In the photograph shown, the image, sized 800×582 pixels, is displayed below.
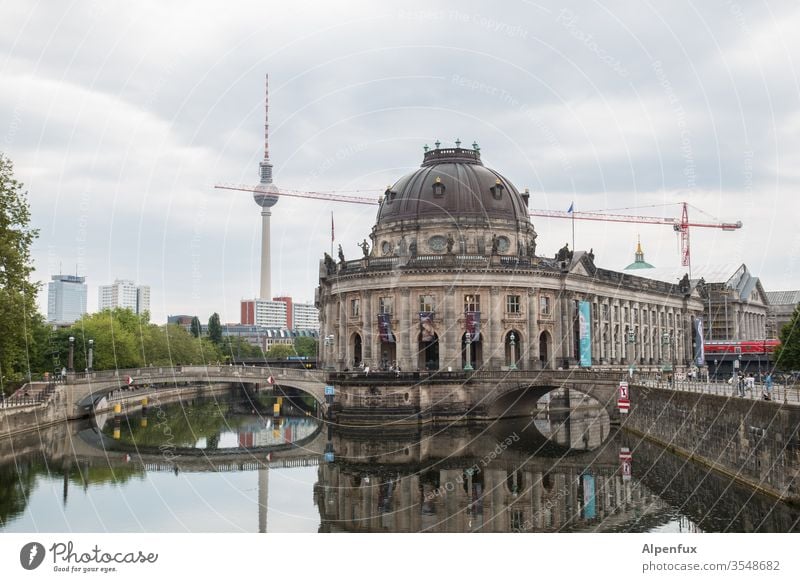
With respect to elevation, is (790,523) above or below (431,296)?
below

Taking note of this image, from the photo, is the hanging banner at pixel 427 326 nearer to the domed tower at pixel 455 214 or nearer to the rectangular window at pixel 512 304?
the rectangular window at pixel 512 304

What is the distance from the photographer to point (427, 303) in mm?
96188

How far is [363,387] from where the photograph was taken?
80938 millimetres

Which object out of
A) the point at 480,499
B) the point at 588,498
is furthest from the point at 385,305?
the point at 588,498

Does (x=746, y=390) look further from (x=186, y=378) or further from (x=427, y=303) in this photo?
(x=186, y=378)

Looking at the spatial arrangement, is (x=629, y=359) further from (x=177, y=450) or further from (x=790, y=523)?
(x=790, y=523)

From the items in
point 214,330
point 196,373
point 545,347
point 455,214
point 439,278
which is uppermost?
point 455,214

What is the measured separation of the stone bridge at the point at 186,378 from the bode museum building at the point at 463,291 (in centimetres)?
1058

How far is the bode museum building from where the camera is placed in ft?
314

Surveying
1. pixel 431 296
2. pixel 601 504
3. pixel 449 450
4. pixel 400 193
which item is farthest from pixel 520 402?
pixel 601 504

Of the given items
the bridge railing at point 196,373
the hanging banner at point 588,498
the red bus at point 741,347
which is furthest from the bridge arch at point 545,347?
the hanging banner at point 588,498

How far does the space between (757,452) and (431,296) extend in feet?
181

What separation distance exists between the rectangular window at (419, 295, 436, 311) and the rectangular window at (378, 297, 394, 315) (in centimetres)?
362

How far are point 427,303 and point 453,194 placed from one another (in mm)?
17136
